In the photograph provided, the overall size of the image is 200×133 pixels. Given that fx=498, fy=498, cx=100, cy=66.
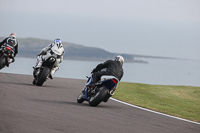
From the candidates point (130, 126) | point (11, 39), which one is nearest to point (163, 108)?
point (130, 126)

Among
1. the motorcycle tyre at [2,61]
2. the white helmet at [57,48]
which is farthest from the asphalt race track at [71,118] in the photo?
the motorcycle tyre at [2,61]

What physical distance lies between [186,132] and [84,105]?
3.85m

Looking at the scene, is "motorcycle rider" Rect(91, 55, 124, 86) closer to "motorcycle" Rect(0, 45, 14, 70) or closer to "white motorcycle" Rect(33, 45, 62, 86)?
"white motorcycle" Rect(33, 45, 62, 86)

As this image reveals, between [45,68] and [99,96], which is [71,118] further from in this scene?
[45,68]

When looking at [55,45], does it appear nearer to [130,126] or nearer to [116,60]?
[116,60]

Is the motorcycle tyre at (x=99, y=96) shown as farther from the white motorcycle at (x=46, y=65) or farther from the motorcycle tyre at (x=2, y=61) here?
the motorcycle tyre at (x=2, y=61)

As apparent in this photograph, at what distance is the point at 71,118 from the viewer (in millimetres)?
11008

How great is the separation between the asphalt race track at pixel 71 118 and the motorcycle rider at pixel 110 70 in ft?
2.88

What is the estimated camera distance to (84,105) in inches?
555

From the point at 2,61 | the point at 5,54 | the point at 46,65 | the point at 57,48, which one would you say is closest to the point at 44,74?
the point at 46,65

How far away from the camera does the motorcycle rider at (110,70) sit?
45.2 ft

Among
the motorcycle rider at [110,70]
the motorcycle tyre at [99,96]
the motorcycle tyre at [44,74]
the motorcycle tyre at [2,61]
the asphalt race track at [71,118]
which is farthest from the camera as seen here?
the motorcycle tyre at [2,61]

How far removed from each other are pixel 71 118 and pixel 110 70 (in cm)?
307

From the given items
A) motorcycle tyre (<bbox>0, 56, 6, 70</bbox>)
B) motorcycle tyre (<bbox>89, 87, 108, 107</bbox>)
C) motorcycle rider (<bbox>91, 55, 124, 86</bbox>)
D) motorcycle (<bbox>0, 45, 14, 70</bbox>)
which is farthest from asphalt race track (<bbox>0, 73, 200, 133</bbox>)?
motorcycle (<bbox>0, 45, 14, 70</bbox>)
